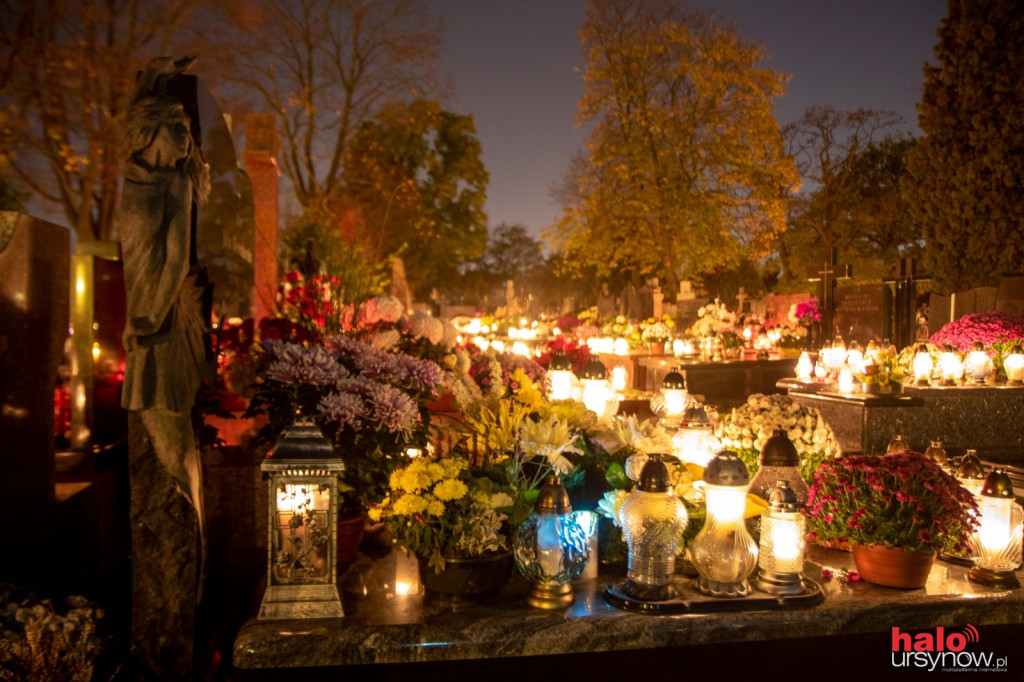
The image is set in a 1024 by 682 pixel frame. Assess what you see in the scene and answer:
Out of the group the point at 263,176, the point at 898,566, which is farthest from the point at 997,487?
the point at 263,176

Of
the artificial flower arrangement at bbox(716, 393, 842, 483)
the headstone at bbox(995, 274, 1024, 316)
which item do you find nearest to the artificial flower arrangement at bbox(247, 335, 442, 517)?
the artificial flower arrangement at bbox(716, 393, 842, 483)

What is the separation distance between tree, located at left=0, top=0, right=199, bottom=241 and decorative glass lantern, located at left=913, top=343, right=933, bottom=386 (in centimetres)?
1186

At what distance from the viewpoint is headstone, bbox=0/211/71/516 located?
12.8 ft

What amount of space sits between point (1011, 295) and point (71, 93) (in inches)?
680

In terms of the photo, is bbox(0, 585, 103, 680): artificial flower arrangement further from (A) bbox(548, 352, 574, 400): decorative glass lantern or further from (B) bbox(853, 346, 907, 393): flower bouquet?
(B) bbox(853, 346, 907, 393): flower bouquet

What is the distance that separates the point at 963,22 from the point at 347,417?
60.5 ft

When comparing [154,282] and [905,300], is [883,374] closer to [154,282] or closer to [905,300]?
[154,282]

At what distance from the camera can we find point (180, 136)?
333cm

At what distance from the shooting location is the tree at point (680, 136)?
76.7 ft

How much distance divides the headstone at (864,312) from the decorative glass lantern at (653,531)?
1449 centimetres

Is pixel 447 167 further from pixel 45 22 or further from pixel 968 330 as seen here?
pixel 968 330

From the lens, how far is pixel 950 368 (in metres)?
9.38

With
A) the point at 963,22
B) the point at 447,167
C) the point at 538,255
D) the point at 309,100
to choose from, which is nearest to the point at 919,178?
the point at 963,22

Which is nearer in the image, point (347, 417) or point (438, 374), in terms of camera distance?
point (347, 417)
